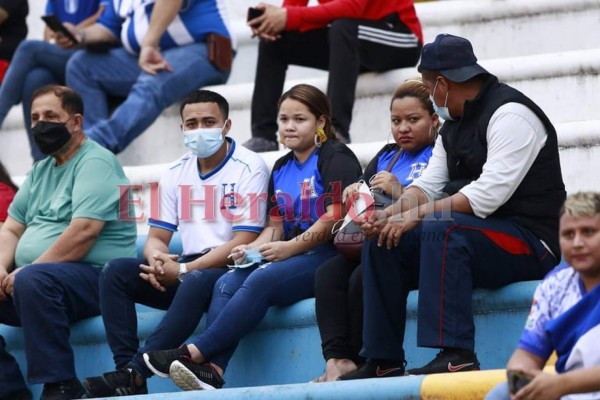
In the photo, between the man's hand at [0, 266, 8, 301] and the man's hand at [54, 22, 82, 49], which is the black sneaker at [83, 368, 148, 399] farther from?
the man's hand at [54, 22, 82, 49]

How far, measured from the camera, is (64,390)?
629 cm

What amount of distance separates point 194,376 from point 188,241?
36.5 inches

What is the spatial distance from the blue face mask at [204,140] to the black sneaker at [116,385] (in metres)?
1.03

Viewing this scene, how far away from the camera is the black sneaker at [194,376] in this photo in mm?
5785

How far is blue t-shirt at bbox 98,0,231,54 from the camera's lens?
8211 mm

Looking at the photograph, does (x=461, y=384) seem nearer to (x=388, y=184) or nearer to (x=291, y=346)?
(x=388, y=184)

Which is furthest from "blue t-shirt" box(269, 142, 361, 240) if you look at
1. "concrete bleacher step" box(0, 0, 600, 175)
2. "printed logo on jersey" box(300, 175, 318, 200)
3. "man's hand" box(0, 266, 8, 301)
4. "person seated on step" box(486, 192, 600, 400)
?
"person seated on step" box(486, 192, 600, 400)

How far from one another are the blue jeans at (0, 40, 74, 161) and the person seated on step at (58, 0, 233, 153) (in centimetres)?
19

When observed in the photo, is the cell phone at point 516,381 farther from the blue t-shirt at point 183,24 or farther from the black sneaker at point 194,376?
the blue t-shirt at point 183,24

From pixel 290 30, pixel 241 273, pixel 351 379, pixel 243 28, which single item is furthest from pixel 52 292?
pixel 243 28

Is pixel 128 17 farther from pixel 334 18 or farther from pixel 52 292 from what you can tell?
pixel 52 292

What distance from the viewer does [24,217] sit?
6.99m

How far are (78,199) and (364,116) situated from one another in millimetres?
1854

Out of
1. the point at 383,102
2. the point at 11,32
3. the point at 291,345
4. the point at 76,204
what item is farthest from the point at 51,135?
the point at 11,32
